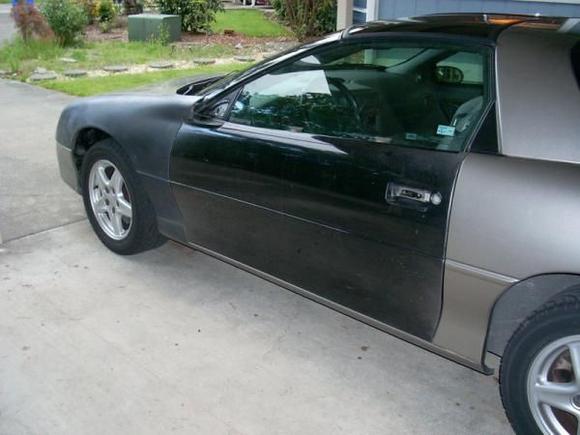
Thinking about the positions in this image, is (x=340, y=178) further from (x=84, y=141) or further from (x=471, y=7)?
(x=471, y=7)

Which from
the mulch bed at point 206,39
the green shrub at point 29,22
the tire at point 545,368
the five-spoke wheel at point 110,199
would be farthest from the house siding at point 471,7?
the green shrub at point 29,22

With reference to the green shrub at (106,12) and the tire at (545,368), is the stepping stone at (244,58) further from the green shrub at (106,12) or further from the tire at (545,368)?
the tire at (545,368)

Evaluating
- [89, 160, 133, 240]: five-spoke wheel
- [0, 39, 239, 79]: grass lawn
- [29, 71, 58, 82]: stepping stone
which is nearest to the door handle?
[89, 160, 133, 240]: five-spoke wheel

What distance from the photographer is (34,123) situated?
714 cm

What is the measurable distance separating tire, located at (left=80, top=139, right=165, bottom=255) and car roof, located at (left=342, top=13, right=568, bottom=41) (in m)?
1.60

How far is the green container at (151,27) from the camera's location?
13.5 meters

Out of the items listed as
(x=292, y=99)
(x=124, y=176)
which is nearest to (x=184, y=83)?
(x=124, y=176)

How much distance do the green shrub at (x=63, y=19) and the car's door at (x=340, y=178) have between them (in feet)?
33.8

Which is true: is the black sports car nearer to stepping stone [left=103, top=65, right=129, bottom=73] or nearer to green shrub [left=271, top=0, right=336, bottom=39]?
stepping stone [left=103, top=65, right=129, bottom=73]

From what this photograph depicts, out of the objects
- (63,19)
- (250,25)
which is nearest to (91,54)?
(63,19)

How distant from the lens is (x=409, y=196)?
2418 mm

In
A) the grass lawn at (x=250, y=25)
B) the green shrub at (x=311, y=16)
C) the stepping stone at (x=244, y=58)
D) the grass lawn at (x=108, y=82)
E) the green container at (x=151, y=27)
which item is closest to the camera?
the grass lawn at (x=108, y=82)

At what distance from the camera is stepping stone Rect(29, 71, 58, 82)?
959 cm

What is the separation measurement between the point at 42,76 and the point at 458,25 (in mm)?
8662
